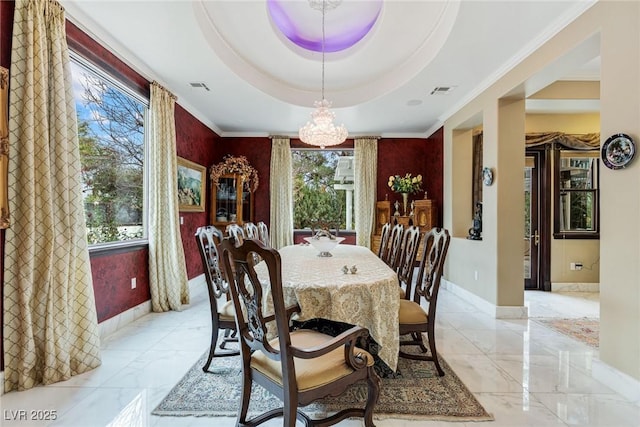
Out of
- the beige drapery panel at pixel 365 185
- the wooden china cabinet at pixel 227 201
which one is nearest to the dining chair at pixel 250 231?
the wooden china cabinet at pixel 227 201

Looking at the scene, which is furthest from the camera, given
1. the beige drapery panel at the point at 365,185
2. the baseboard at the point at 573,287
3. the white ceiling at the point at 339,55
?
the beige drapery panel at the point at 365,185

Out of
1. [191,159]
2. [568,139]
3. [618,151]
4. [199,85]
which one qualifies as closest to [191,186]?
[191,159]

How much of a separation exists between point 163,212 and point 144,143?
842 mm

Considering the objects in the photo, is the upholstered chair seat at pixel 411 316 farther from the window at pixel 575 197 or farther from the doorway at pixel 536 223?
the window at pixel 575 197

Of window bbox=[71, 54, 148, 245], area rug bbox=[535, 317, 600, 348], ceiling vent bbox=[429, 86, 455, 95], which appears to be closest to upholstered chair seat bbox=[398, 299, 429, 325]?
area rug bbox=[535, 317, 600, 348]

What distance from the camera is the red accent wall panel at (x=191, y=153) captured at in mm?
4594

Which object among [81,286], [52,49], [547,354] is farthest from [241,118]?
[547,354]

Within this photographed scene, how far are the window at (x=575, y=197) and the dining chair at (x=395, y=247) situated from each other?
3.21 metres

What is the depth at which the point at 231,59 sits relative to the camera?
352cm

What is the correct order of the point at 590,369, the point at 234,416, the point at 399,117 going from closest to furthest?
1. the point at 234,416
2. the point at 590,369
3. the point at 399,117

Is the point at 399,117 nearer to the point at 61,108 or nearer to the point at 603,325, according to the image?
the point at 603,325

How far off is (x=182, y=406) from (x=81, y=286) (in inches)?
49.9

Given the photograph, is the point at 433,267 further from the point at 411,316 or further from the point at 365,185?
the point at 365,185

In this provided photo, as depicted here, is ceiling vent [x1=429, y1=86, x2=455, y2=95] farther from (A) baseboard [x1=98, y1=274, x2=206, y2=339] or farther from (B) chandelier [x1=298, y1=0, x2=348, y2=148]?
(A) baseboard [x1=98, y1=274, x2=206, y2=339]
